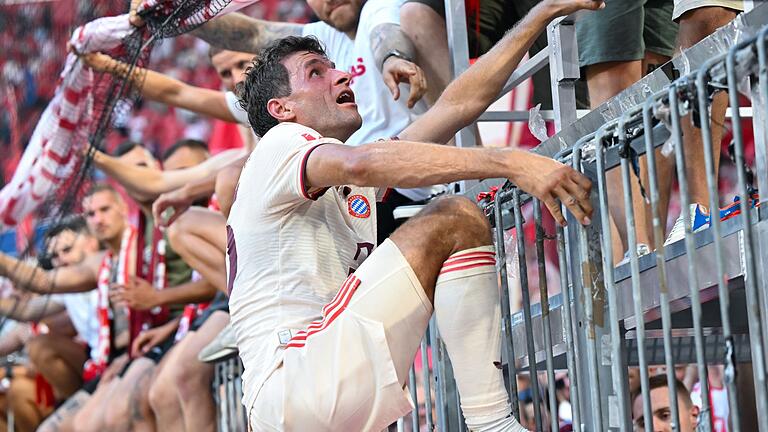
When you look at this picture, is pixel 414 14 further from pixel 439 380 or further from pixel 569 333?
pixel 569 333

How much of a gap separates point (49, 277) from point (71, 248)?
1.69ft

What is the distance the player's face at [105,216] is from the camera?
6.60 meters

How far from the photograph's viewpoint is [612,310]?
196cm

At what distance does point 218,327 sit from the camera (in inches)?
182

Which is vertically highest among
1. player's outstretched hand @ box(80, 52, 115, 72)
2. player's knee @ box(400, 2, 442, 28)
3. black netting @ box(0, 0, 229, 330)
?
player's outstretched hand @ box(80, 52, 115, 72)

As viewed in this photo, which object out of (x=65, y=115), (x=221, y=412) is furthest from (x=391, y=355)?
(x=65, y=115)

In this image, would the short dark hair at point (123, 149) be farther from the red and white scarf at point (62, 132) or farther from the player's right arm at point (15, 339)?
the player's right arm at point (15, 339)

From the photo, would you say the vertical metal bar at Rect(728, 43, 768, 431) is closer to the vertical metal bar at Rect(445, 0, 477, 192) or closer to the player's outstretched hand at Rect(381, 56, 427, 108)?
the player's outstretched hand at Rect(381, 56, 427, 108)

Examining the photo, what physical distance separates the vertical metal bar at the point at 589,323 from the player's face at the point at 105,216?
15.9 ft

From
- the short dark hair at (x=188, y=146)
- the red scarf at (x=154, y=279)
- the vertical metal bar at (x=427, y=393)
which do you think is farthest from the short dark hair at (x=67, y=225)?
the vertical metal bar at (x=427, y=393)

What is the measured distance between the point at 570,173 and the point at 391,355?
0.47 meters

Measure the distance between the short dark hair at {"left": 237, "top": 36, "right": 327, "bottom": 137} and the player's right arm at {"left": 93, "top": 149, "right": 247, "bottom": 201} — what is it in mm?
3103

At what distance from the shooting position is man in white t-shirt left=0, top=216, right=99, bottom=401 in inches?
268

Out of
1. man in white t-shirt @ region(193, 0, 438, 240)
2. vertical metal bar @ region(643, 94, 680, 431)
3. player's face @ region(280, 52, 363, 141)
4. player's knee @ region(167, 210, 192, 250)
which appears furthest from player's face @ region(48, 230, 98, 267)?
vertical metal bar @ region(643, 94, 680, 431)
